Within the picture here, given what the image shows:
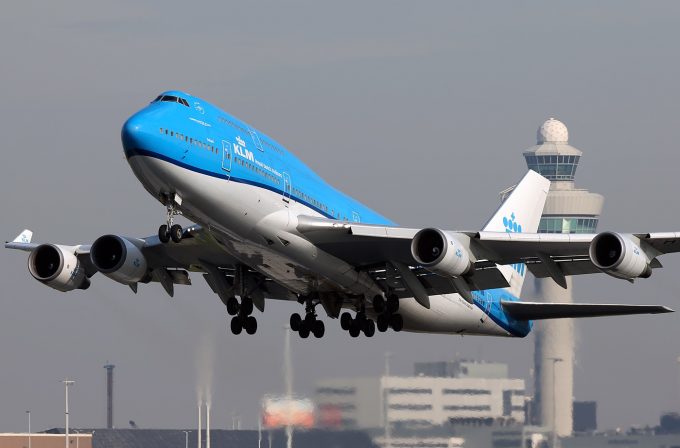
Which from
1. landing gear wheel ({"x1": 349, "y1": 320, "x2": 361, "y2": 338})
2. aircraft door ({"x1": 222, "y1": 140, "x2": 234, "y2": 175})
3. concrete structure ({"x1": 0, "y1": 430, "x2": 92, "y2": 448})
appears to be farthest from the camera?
concrete structure ({"x1": 0, "y1": 430, "x2": 92, "y2": 448})

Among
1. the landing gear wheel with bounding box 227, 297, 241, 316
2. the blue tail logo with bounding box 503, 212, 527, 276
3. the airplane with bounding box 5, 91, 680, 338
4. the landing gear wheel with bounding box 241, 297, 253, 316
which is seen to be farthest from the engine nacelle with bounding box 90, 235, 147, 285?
the blue tail logo with bounding box 503, 212, 527, 276

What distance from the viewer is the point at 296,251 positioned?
4428 cm

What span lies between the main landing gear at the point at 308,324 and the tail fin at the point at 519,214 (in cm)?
924

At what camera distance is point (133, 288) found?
2003 inches

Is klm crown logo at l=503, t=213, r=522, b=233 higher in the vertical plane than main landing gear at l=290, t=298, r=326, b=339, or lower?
higher

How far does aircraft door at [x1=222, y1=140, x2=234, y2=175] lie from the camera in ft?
137

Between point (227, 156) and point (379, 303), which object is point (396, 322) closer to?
point (379, 303)

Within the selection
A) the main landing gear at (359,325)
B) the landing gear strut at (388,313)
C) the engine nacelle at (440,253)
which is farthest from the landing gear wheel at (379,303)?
the engine nacelle at (440,253)

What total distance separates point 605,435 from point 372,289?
60.5 ft

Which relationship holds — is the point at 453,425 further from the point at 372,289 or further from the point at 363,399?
the point at 372,289

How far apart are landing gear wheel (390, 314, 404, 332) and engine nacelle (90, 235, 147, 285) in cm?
865

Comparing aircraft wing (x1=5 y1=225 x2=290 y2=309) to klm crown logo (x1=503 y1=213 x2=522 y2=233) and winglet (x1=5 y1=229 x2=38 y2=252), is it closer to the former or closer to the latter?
winglet (x1=5 y1=229 x2=38 y2=252)

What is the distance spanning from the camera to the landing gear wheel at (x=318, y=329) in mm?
50438

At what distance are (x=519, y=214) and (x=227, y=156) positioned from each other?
64.5 feet
